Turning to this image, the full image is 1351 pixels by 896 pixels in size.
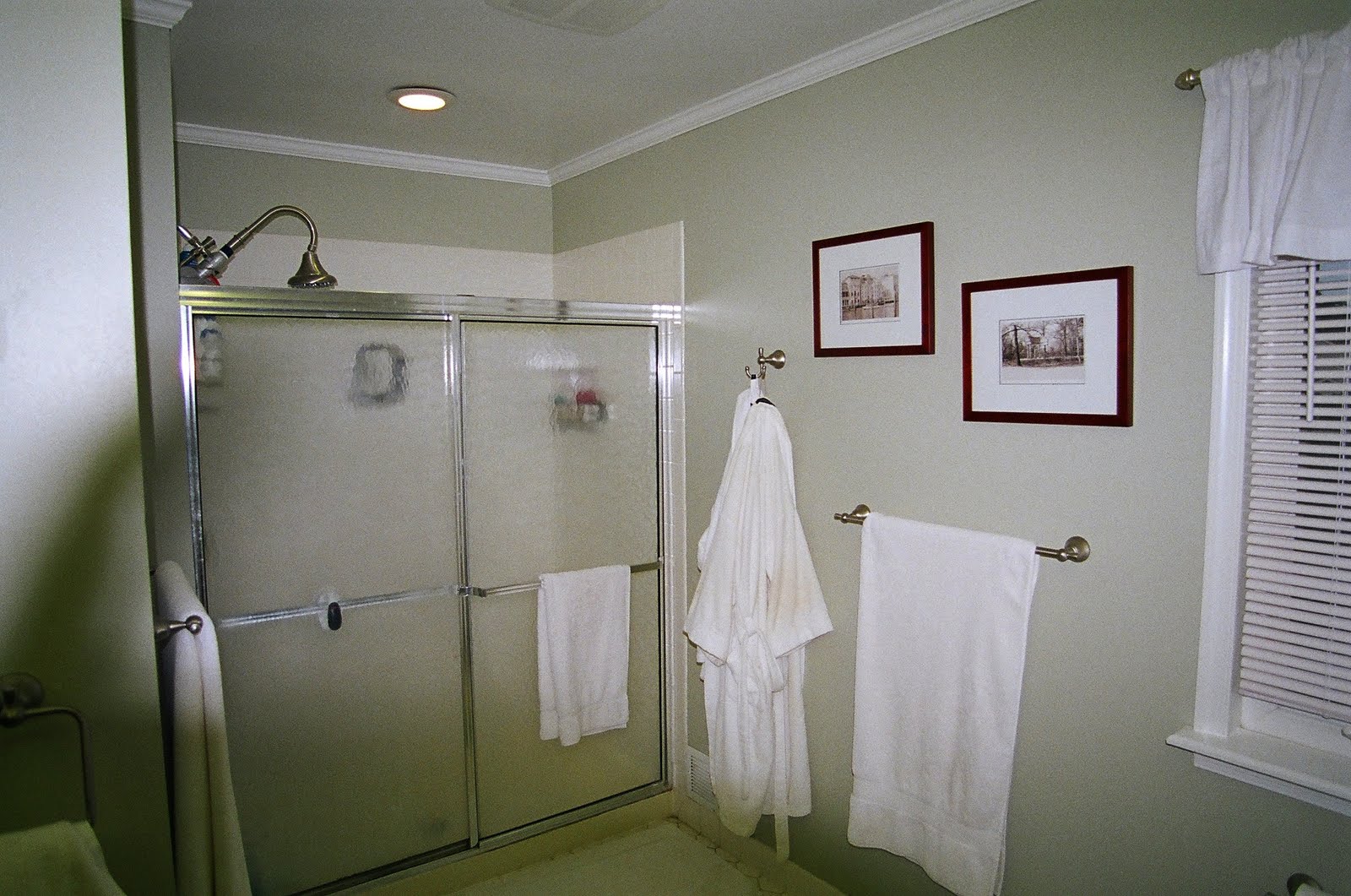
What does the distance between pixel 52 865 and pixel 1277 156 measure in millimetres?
1844

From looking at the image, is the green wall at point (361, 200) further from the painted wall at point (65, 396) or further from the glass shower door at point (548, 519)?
the painted wall at point (65, 396)

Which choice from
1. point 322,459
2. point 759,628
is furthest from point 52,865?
point 759,628

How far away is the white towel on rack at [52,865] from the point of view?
2.55 feet

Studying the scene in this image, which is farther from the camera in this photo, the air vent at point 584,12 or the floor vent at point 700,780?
the floor vent at point 700,780

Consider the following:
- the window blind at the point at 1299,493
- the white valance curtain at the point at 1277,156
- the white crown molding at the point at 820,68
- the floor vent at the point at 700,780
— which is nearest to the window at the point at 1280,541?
the window blind at the point at 1299,493

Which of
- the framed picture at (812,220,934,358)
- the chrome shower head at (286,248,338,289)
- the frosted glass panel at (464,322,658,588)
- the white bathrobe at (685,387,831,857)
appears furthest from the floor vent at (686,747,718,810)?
the chrome shower head at (286,248,338,289)

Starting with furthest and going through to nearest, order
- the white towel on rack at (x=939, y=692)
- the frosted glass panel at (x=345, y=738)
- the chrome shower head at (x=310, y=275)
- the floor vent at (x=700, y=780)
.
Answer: the floor vent at (x=700, y=780), the chrome shower head at (x=310, y=275), the frosted glass panel at (x=345, y=738), the white towel on rack at (x=939, y=692)

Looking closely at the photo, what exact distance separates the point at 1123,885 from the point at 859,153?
168cm

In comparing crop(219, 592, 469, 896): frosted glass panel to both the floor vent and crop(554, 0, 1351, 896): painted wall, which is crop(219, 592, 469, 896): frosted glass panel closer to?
the floor vent

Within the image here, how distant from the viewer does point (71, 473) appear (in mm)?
854

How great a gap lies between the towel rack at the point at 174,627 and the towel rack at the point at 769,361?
1452 millimetres

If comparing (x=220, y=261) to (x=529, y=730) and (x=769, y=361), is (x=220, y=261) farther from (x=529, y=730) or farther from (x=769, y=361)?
(x=529, y=730)

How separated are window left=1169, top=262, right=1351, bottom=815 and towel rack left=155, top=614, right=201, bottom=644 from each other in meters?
1.76

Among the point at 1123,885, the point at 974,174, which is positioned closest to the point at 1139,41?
the point at 974,174
